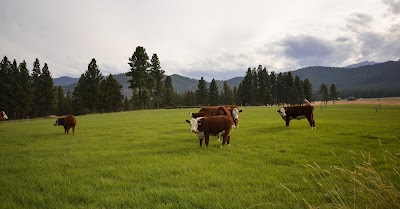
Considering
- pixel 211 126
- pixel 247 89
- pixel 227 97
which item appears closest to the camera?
pixel 211 126

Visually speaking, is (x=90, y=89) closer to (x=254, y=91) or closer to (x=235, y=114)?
(x=254, y=91)

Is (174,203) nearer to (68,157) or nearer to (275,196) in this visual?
(275,196)

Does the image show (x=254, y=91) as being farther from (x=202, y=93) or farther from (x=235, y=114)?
(x=235, y=114)

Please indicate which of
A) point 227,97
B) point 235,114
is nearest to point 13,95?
point 235,114

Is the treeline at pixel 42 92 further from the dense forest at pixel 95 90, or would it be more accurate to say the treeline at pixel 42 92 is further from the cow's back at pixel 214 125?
the cow's back at pixel 214 125

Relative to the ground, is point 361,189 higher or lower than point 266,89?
lower

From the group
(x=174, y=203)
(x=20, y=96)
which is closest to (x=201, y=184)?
(x=174, y=203)

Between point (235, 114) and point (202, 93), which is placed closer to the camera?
point (235, 114)

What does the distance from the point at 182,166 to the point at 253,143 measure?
587 cm

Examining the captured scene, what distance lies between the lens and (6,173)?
Result: 913cm

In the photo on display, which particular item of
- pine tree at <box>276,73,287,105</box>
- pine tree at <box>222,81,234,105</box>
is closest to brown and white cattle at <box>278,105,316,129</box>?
pine tree at <box>276,73,287,105</box>

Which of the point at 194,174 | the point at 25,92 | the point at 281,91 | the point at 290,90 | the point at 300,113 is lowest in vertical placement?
the point at 194,174

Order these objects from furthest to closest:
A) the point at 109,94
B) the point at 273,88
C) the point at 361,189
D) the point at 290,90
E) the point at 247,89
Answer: the point at 273,88 → the point at 247,89 → the point at 290,90 → the point at 109,94 → the point at 361,189

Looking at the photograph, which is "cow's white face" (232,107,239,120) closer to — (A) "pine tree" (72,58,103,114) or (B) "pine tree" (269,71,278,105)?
(A) "pine tree" (72,58,103,114)
